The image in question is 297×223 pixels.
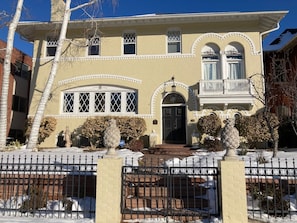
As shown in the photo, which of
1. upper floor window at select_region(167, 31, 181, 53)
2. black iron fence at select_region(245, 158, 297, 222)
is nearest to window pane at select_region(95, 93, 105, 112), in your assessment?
upper floor window at select_region(167, 31, 181, 53)

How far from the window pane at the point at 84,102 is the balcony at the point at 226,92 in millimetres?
7284

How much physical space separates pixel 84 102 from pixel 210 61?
8.69 metres

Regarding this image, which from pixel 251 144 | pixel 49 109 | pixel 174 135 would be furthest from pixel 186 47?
pixel 49 109

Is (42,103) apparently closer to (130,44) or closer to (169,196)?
(130,44)

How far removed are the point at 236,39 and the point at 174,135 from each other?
727 centimetres

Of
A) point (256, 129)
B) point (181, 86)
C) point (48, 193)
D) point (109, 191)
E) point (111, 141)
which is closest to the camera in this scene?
point (109, 191)

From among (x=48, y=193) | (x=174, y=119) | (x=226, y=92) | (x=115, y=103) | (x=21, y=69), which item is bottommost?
(x=48, y=193)

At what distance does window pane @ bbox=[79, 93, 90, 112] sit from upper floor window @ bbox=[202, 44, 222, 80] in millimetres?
7761

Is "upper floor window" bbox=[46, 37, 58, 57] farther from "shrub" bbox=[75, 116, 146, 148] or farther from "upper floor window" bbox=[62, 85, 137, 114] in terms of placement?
"shrub" bbox=[75, 116, 146, 148]

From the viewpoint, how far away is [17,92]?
19.8 metres

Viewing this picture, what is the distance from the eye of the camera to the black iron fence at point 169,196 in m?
6.03

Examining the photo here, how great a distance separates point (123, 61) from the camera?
1697 cm

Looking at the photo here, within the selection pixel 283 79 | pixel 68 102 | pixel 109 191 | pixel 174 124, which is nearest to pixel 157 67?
pixel 174 124

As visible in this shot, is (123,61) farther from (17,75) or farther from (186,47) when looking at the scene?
(17,75)
